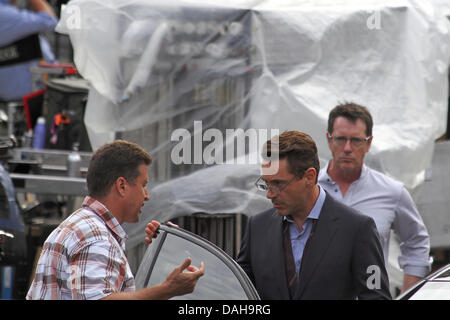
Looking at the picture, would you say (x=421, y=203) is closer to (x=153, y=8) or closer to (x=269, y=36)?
(x=269, y=36)

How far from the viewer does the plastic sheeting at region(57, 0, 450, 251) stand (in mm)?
4691

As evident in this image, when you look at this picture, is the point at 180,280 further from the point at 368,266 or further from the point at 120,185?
the point at 368,266

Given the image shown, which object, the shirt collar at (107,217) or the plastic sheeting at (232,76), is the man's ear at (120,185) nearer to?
the shirt collar at (107,217)

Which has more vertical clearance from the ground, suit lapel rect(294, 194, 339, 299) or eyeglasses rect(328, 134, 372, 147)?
eyeglasses rect(328, 134, 372, 147)

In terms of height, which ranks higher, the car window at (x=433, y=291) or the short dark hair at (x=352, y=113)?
the short dark hair at (x=352, y=113)

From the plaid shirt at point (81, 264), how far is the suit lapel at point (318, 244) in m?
0.65

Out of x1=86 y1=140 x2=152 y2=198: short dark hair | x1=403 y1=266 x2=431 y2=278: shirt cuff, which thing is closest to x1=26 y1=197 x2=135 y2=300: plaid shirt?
x1=86 y1=140 x2=152 y2=198: short dark hair

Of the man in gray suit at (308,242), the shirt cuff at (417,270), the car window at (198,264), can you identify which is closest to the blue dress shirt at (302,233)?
the man in gray suit at (308,242)

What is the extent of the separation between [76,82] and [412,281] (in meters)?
4.15

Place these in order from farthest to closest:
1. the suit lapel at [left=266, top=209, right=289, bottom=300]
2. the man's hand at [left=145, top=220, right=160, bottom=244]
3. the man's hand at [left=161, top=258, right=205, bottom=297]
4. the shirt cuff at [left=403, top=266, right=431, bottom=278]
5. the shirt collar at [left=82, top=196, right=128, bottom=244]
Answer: the shirt cuff at [left=403, top=266, right=431, bottom=278]
the suit lapel at [left=266, top=209, right=289, bottom=300]
the man's hand at [left=145, top=220, right=160, bottom=244]
the shirt collar at [left=82, top=196, right=128, bottom=244]
the man's hand at [left=161, top=258, right=205, bottom=297]

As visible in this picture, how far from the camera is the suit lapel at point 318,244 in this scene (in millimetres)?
2818

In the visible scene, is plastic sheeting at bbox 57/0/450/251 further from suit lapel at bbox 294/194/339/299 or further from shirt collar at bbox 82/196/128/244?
shirt collar at bbox 82/196/128/244

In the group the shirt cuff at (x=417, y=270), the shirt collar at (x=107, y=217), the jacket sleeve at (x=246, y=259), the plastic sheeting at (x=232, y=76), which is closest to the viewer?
the shirt collar at (x=107, y=217)
